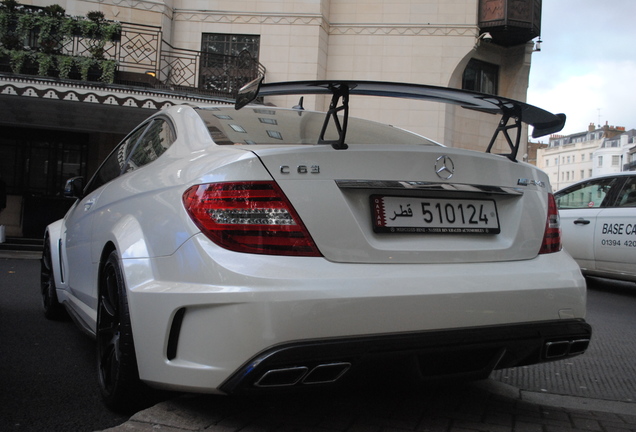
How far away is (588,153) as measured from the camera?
432ft

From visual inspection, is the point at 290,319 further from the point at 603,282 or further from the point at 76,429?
the point at 603,282

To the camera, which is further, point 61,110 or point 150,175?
point 61,110

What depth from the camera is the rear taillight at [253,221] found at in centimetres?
214

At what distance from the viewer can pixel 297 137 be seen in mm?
2777

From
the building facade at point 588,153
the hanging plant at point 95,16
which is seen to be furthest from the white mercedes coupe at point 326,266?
the building facade at point 588,153

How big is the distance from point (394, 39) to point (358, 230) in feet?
57.3

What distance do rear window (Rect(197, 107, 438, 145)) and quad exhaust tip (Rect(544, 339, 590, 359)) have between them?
4.03 feet

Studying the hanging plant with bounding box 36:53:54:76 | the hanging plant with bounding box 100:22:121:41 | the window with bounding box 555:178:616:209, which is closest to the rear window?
the window with bounding box 555:178:616:209

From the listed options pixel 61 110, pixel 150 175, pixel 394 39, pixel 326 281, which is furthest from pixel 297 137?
pixel 394 39

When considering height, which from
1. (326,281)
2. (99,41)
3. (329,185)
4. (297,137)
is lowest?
(326,281)

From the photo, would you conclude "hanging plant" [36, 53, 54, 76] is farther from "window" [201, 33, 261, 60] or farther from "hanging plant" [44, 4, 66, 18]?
"window" [201, 33, 261, 60]

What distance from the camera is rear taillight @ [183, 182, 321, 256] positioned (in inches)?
84.4

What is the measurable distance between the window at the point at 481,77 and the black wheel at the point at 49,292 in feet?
54.8

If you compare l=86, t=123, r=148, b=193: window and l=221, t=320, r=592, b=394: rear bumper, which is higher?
l=86, t=123, r=148, b=193: window
